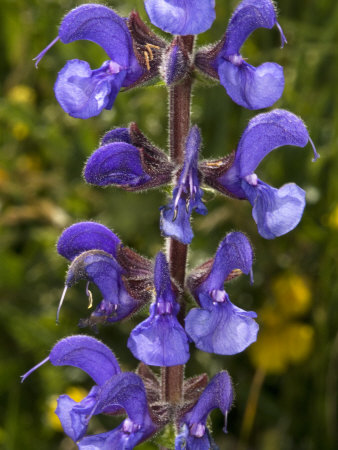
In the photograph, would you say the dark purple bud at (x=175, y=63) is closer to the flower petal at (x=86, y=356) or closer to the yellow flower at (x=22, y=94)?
the flower petal at (x=86, y=356)

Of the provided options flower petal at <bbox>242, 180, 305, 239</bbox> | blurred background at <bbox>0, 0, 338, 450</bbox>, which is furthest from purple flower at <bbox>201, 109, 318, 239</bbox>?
blurred background at <bbox>0, 0, 338, 450</bbox>

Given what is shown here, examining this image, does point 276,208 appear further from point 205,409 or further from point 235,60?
point 205,409

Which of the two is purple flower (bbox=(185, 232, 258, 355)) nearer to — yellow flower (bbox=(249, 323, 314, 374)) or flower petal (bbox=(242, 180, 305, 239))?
flower petal (bbox=(242, 180, 305, 239))

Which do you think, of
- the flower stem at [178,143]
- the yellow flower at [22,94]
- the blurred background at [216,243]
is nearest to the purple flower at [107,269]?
the flower stem at [178,143]

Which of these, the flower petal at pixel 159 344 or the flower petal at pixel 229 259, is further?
the flower petal at pixel 229 259

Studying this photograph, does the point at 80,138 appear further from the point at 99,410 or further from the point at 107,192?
the point at 99,410

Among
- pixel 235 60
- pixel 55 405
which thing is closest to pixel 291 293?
pixel 55 405
